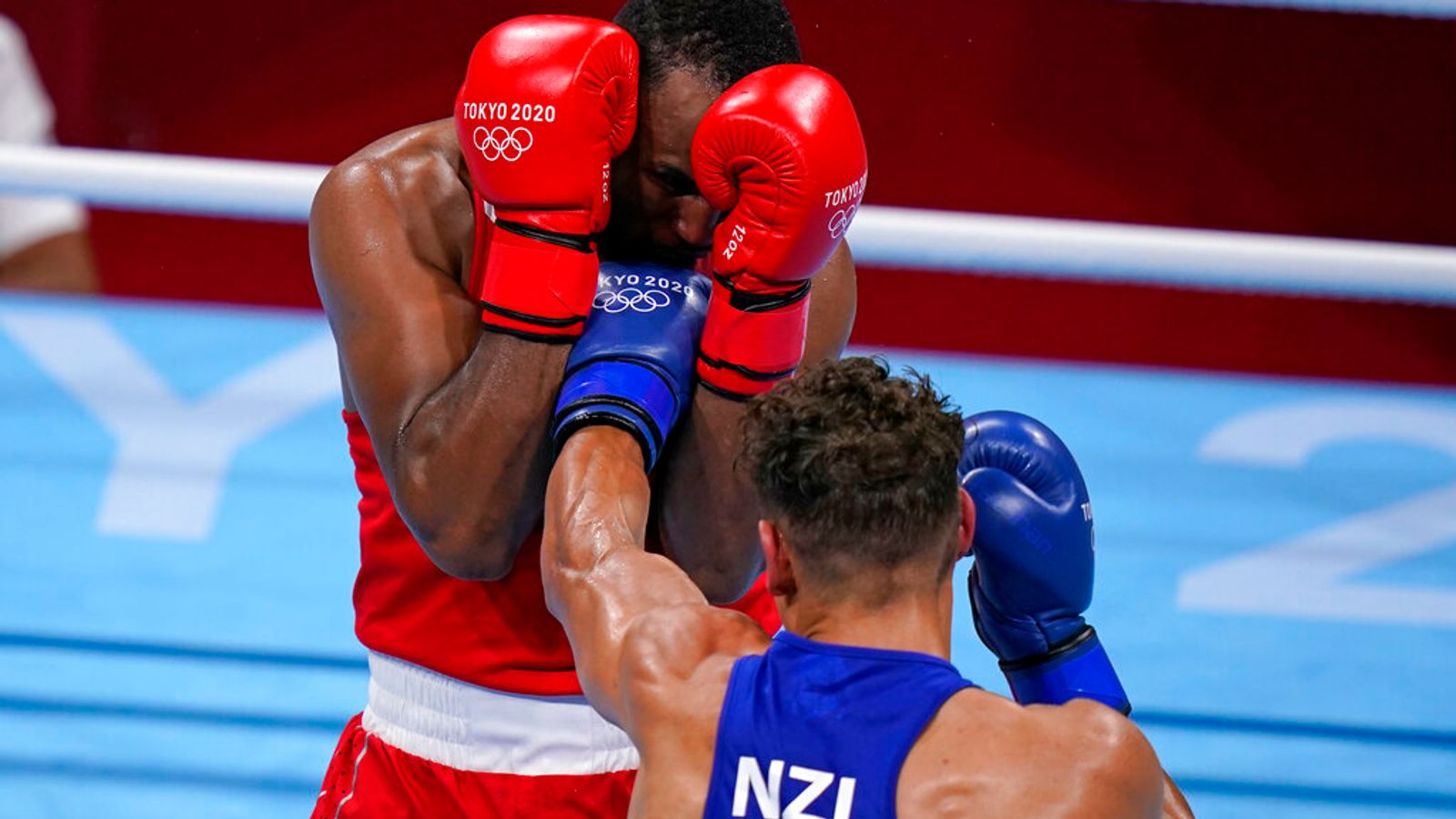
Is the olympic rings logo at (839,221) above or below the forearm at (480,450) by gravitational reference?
above

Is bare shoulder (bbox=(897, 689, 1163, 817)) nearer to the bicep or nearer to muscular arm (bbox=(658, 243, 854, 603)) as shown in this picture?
muscular arm (bbox=(658, 243, 854, 603))

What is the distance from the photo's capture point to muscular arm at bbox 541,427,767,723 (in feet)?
6.52

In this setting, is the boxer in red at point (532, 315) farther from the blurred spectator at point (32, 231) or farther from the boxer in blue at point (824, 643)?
the blurred spectator at point (32, 231)

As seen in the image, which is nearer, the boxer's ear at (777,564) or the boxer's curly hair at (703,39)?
the boxer's ear at (777,564)

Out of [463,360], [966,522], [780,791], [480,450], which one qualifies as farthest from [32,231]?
[780,791]

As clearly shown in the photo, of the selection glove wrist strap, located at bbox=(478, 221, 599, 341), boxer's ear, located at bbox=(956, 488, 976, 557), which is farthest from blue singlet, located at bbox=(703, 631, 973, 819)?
glove wrist strap, located at bbox=(478, 221, 599, 341)

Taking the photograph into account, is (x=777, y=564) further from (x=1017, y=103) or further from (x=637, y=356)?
(x=1017, y=103)

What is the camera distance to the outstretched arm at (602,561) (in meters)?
2.03

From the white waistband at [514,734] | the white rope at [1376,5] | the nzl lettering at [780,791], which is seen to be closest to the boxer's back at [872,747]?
the nzl lettering at [780,791]

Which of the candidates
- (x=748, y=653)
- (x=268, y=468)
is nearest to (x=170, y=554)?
(x=268, y=468)

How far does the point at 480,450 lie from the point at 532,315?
199 millimetres

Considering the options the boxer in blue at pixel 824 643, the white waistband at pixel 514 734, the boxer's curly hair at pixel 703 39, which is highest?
the boxer's curly hair at pixel 703 39

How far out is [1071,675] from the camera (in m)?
2.28

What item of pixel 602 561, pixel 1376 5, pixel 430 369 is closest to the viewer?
pixel 602 561
